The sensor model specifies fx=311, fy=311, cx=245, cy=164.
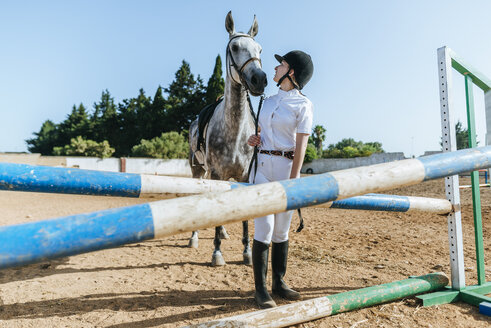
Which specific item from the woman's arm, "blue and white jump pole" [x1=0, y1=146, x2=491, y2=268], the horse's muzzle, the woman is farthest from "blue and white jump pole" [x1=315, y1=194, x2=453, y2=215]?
the horse's muzzle

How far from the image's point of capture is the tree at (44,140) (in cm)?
5434

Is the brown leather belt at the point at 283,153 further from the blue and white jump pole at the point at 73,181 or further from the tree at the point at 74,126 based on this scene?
the tree at the point at 74,126

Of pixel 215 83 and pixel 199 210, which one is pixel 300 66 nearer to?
pixel 199 210

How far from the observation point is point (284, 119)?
2365 millimetres

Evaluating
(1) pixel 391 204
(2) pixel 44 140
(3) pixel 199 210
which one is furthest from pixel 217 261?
(2) pixel 44 140

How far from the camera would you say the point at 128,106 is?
4788cm

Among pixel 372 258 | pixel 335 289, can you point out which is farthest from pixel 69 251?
pixel 372 258

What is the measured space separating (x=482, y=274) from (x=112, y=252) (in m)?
4.19

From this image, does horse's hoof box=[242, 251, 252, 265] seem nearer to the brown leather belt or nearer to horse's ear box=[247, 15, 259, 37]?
the brown leather belt

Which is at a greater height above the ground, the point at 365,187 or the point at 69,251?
the point at 365,187

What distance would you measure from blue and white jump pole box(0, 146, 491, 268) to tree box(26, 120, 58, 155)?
202 ft

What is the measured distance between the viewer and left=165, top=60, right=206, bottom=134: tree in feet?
138

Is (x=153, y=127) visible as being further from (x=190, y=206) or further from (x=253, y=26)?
(x=190, y=206)

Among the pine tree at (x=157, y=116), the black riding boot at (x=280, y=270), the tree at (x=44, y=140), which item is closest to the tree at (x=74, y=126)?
the tree at (x=44, y=140)
